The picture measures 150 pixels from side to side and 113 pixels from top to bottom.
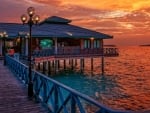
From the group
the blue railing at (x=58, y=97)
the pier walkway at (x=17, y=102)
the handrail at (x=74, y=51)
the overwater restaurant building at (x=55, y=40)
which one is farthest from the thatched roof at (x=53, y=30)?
the blue railing at (x=58, y=97)

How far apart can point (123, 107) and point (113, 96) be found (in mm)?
4272

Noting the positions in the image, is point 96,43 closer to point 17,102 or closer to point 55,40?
point 55,40

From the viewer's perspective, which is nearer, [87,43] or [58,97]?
[58,97]

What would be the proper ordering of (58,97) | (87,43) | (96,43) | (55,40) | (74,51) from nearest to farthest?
(58,97) → (74,51) → (55,40) → (87,43) → (96,43)

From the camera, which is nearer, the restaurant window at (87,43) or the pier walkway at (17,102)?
the pier walkway at (17,102)

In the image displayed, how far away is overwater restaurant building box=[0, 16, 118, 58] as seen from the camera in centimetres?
4038

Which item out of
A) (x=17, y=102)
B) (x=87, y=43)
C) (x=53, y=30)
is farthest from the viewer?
(x=87, y=43)

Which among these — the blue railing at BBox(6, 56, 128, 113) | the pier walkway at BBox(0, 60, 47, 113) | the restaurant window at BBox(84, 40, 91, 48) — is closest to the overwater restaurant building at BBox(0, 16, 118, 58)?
the restaurant window at BBox(84, 40, 91, 48)

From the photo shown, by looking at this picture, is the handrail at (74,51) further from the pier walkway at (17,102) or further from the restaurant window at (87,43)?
the pier walkway at (17,102)

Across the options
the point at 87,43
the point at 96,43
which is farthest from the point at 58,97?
the point at 96,43

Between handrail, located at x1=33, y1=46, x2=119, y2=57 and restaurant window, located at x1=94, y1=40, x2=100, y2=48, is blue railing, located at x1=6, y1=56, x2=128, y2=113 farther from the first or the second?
restaurant window, located at x1=94, y1=40, x2=100, y2=48

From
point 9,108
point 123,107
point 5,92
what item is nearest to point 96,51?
point 123,107

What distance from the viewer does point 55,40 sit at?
44.7 metres

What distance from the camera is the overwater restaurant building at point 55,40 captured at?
40375 mm
